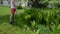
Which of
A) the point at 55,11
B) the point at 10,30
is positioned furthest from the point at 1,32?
the point at 55,11

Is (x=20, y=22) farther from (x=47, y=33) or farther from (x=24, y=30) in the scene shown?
(x=47, y=33)

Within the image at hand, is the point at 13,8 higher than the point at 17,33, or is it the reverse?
the point at 13,8

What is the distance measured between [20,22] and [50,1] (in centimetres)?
256

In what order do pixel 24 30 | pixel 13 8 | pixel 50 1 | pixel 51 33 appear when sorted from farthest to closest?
pixel 50 1
pixel 13 8
pixel 24 30
pixel 51 33

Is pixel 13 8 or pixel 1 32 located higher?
pixel 13 8

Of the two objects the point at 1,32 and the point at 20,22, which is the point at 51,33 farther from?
the point at 20,22

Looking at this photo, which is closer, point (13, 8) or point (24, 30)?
point (24, 30)

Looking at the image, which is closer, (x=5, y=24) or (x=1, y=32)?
(x=1, y=32)

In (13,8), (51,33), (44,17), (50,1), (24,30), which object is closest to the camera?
(51,33)

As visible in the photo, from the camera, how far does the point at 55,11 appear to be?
42.1 ft

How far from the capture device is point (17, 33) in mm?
10312

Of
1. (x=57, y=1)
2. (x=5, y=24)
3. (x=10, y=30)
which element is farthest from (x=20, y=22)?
(x=57, y=1)

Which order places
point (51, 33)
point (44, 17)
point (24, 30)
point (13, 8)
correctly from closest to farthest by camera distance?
point (51, 33)
point (24, 30)
point (13, 8)
point (44, 17)

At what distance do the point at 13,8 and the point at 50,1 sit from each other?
317 cm
